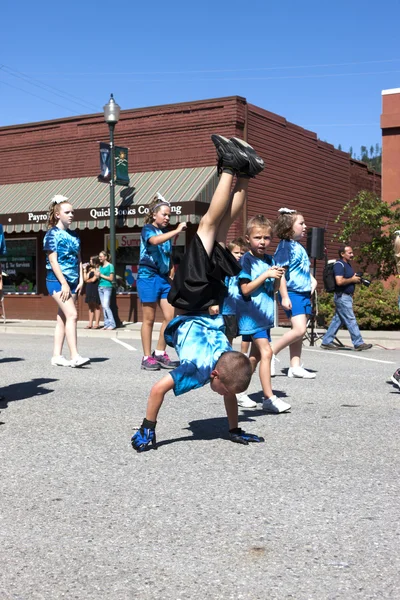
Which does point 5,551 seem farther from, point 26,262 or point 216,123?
point 26,262

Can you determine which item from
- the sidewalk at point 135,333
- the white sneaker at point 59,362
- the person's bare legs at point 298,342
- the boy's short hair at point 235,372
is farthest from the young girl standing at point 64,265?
the sidewalk at point 135,333

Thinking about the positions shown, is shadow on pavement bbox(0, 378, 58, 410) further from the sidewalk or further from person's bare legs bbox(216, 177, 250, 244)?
the sidewalk

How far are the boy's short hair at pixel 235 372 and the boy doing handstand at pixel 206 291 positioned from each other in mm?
68

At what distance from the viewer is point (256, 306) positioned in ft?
23.3

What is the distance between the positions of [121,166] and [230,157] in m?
17.9

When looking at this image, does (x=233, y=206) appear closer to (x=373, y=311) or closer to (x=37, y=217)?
(x=373, y=311)

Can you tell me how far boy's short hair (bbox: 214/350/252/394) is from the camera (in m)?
5.11

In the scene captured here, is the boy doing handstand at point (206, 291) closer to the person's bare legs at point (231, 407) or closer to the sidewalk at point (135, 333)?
the person's bare legs at point (231, 407)

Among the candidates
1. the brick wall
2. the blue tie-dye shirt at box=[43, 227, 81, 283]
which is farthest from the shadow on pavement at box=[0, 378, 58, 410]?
the brick wall

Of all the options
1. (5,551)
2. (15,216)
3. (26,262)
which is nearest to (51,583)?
(5,551)

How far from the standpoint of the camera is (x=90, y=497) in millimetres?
4406

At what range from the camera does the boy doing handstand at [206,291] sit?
534 cm

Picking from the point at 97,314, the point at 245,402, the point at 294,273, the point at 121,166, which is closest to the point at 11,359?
the point at 294,273

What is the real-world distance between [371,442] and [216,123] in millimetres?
18087
